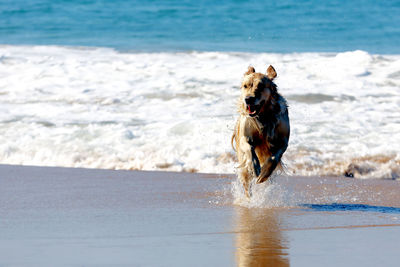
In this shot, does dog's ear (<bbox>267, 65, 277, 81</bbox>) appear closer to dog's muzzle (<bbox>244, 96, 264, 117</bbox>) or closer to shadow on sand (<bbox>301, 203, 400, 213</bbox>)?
dog's muzzle (<bbox>244, 96, 264, 117</bbox>)

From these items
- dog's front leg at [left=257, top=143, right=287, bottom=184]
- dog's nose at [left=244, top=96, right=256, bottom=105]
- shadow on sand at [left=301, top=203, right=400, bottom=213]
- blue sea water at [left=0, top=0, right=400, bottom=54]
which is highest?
dog's nose at [left=244, top=96, right=256, bottom=105]

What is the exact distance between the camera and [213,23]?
25891 mm

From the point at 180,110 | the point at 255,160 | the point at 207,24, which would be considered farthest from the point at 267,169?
the point at 207,24

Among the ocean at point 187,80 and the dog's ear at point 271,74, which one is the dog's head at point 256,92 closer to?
the dog's ear at point 271,74

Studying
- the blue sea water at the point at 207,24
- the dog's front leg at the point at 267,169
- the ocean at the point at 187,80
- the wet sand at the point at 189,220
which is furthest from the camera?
the blue sea water at the point at 207,24

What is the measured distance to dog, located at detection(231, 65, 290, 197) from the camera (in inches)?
251

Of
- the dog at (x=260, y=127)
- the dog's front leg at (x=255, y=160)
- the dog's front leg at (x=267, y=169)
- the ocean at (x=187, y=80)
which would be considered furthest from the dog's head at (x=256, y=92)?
the ocean at (x=187, y=80)

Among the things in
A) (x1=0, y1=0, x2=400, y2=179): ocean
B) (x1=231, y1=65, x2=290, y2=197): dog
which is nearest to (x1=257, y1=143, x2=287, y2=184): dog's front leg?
(x1=231, y1=65, x2=290, y2=197): dog

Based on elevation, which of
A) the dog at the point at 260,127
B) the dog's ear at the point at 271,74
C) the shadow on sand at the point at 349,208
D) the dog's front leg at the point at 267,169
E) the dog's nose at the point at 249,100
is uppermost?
the dog's ear at the point at 271,74

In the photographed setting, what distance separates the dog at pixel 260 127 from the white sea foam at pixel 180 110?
2.16m

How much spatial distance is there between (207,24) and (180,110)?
46.1 feet

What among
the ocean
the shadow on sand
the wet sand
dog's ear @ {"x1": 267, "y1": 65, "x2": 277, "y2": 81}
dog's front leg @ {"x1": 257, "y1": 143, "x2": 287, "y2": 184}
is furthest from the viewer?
the ocean

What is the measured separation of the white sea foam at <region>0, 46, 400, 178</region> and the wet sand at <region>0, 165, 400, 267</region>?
3.08ft

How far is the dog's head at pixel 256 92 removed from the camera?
6.29m
